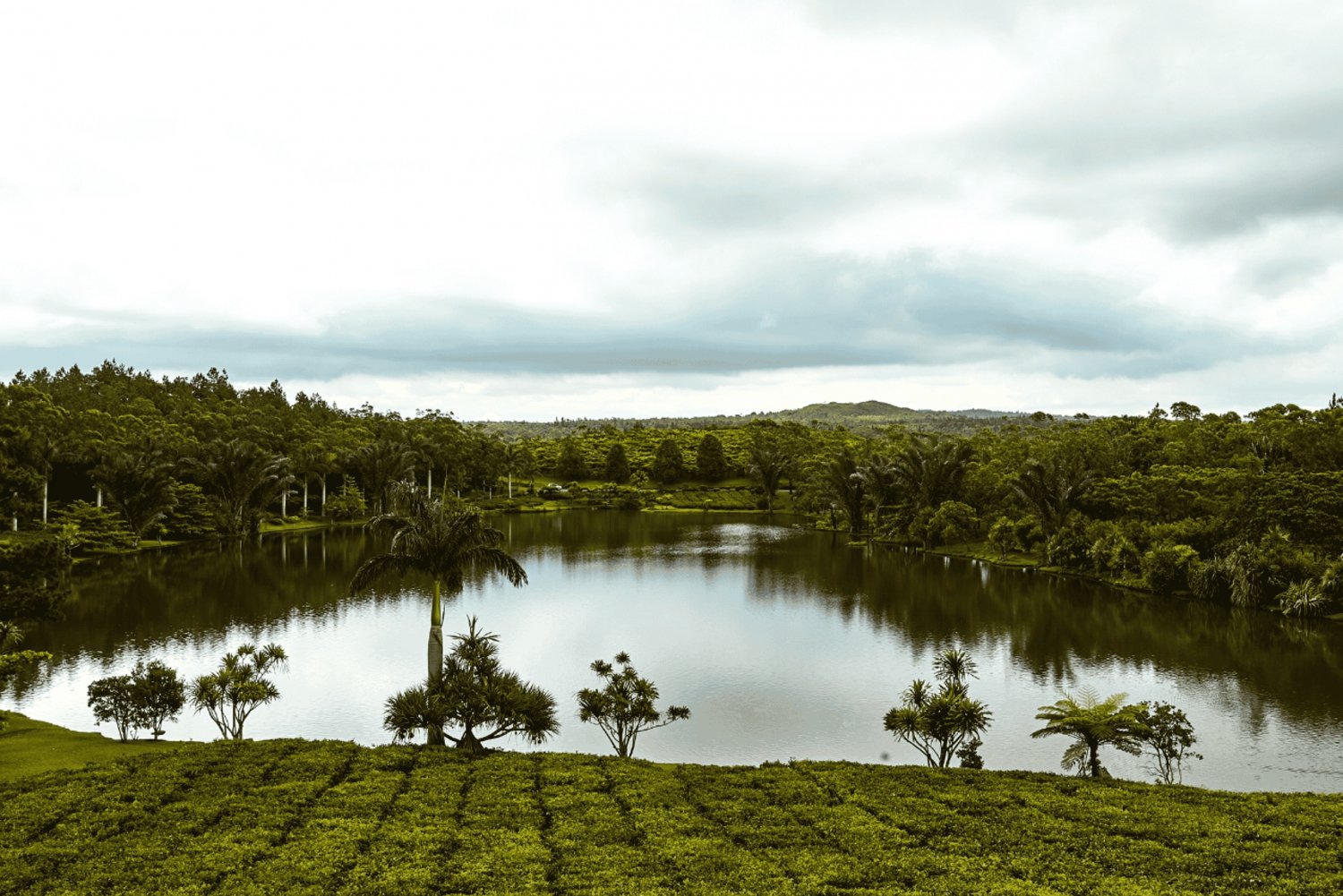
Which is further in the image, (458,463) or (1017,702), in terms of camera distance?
(458,463)

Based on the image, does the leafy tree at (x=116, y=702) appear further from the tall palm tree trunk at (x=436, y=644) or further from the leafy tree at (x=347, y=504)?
the leafy tree at (x=347, y=504)

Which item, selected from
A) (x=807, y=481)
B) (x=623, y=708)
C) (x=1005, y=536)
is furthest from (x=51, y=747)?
(x=807, y=481)

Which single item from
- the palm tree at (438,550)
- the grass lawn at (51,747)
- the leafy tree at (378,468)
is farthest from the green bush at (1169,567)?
the leafy tree at (378,468)

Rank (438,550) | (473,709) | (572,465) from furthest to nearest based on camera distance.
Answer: (572,465) < (438,550) < (473,709)

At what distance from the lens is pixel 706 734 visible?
2555 cm

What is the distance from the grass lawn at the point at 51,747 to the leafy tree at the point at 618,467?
110m

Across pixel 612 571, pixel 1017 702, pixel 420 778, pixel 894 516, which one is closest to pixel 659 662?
pixel 1017 702

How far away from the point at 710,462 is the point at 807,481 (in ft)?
86.5

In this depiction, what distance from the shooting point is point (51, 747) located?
22.2 metres

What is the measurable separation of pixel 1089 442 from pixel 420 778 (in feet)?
216

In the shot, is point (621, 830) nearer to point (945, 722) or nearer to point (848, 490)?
point (945, 722)

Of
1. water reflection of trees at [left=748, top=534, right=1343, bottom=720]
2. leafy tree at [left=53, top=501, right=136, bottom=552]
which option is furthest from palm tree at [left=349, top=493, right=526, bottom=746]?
leafy tree at [left=53, top=501, right=136, bottom=552]

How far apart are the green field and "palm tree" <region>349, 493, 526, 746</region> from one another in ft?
20.1

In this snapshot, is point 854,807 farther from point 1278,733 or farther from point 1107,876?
point 1278,733
